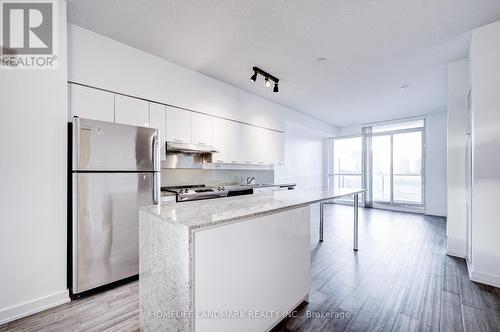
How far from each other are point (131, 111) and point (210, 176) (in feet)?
5.77

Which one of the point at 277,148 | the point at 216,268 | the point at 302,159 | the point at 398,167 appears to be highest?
the point at 277,148

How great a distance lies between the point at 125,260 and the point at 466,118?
452 centimetres

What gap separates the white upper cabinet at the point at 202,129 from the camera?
341 cm

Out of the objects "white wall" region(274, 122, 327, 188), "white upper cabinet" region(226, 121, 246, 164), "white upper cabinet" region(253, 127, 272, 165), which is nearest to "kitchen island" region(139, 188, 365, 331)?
"white upper cabinet" region(226, 121, 246, 164)

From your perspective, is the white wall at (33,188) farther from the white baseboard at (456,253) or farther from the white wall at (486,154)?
the white baseboard at (456,253)

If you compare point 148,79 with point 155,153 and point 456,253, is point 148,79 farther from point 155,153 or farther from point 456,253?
point 456,253

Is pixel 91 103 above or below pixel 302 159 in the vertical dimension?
above

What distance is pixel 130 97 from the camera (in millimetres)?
2699

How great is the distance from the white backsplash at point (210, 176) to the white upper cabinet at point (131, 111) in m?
0.86

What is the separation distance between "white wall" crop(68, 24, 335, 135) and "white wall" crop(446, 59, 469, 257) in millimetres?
3072

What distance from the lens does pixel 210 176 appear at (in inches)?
159

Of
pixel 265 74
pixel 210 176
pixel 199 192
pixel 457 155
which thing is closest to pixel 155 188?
pixel 199 192

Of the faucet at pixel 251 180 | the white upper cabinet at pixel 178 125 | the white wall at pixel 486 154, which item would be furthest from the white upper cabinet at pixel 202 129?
the white wall at pixel 486 154

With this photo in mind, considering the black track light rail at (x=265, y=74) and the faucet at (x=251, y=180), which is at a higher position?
the black track light rail at (x=265, y=74)
